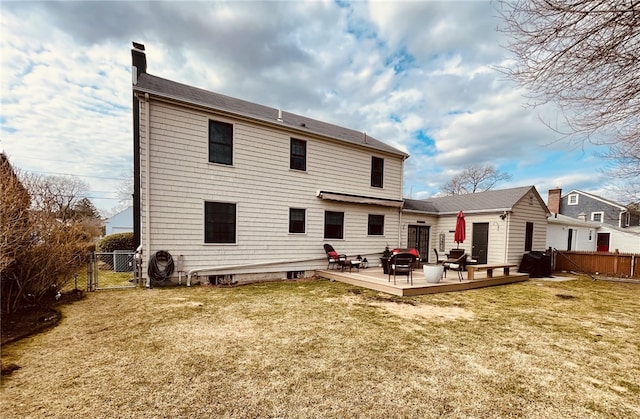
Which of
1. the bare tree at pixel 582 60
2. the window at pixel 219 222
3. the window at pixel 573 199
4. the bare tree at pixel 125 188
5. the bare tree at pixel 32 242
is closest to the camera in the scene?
the bare tree at pixel 582 60

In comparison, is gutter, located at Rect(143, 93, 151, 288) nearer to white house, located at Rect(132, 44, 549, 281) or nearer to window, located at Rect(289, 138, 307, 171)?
white house, located at Rect(132, 44, 549, 281)

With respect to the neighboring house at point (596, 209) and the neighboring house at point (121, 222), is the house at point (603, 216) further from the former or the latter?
the neighboring house at point (121, 222)

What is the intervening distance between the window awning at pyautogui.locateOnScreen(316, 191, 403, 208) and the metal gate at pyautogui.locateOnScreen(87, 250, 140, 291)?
22.3ft

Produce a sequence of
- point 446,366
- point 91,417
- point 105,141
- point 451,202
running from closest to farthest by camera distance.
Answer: point 91,417, point 446,366, point 451,202, point 105,141

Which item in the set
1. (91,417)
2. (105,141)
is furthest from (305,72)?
(105,141)

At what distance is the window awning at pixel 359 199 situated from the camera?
10.8 meters

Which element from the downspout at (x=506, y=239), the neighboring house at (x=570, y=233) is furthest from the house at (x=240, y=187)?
the neighboring house at (x=570, y=233)

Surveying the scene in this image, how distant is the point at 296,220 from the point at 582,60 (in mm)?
8658

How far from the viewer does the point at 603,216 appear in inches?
945

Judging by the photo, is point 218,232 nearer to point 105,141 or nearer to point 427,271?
point 427,271

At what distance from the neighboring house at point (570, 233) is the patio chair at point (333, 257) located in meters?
15.0

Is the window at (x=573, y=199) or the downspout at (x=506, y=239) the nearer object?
the downspout at (x=506, y=239)

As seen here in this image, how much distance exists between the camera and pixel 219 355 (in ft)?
12.1

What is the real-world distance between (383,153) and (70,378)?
12.2 meters
